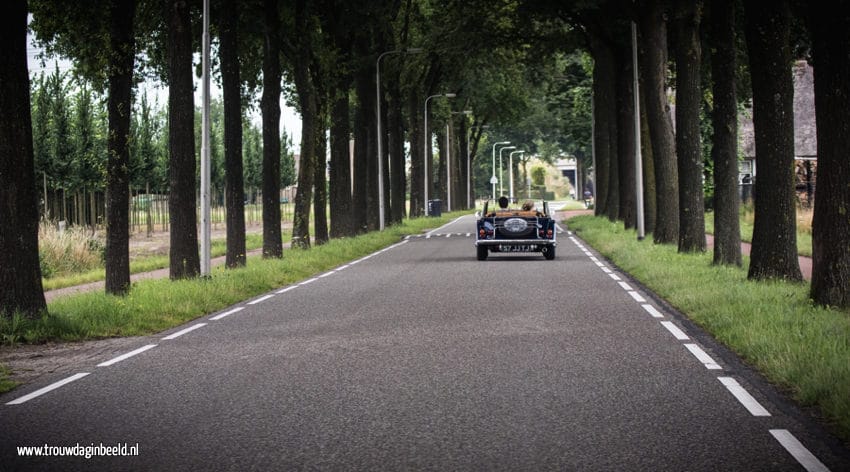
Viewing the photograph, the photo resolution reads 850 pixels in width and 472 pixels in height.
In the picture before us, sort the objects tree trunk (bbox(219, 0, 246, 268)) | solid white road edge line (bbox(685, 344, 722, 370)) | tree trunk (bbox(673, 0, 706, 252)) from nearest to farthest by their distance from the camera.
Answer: solid white road edge line (bbox(685, 344, 722, 370)), tree trunk (bbox(219, 0, 246, 268)), tree trunk (bbox(673, 0, 706, 252))

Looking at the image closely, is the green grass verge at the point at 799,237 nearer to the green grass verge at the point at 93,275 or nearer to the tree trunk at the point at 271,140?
the tree trunk at the point at 271,140

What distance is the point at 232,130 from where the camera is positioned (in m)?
23.1

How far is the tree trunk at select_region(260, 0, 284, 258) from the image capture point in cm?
2616

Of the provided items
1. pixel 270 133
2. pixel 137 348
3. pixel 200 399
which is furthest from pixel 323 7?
pixel 200 399

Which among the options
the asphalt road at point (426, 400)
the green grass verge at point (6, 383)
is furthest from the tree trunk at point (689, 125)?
the green grass verge at point (6, 383)

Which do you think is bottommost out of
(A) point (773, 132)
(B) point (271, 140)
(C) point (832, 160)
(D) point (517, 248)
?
(D) point (517, 248)

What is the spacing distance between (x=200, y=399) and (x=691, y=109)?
1817 cm

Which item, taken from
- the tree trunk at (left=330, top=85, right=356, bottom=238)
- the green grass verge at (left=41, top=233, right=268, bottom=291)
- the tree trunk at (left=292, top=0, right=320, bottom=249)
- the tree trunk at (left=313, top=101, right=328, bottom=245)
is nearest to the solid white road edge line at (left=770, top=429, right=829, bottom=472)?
the green grass verge at (left=41, top=233, right=268, bottom=291)

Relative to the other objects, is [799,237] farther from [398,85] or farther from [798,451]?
[798,451]

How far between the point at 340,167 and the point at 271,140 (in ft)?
28.8

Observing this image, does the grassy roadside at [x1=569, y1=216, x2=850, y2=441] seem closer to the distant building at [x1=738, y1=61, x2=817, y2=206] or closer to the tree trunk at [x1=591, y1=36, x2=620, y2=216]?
the tree trunk at [x1=591, y1=36, x2=620, y2=216]

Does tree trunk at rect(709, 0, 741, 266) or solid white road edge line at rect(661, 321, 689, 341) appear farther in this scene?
tree trunk at rect(709, 0, 741, 266)

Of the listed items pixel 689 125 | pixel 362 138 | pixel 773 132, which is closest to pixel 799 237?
pixel 689 125

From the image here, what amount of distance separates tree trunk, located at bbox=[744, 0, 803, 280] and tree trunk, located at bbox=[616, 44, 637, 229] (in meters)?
18.0
